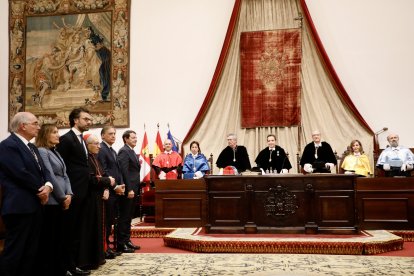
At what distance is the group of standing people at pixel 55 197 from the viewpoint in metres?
3.76

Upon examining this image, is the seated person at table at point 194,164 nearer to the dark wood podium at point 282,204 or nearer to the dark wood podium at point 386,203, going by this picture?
the dark wood podium at point 282,204

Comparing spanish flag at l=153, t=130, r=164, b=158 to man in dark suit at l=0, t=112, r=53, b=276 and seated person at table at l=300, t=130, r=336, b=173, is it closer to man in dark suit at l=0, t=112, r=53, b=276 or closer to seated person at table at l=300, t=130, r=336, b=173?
seated person at table at l=300, t=130, r=336, b=173

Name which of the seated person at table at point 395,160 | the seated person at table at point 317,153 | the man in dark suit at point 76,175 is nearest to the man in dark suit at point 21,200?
the man in dark suit at point 76,175

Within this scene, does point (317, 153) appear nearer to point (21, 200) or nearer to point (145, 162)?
point (145, 162)

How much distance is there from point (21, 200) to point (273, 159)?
5.44 metres

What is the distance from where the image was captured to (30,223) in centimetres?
379

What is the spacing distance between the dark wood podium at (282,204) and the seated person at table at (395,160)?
168 cm

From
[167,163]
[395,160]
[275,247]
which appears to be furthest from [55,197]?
[395,160]

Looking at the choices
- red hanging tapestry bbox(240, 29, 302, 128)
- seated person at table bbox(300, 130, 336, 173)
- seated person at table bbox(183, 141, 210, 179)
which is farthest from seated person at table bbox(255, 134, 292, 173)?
red hanging tapestry bbox(240, 29, 302, 128)

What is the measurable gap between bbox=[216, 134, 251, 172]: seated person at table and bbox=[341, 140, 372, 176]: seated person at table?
6.09 ft

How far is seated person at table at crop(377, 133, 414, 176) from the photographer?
7.84 meters

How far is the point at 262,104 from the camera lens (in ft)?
31.6

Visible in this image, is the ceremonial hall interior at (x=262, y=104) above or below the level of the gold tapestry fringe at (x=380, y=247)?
above

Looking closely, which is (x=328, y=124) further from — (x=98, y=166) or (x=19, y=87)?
(x=19, y=87)
